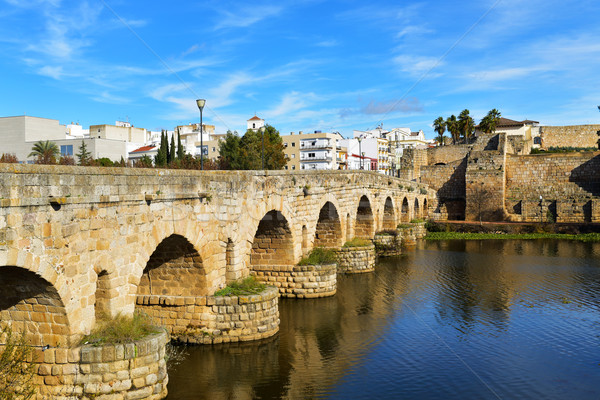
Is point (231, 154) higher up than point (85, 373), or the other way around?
point (231, 154)

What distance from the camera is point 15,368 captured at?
29.0ft

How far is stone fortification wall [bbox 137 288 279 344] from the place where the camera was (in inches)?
549

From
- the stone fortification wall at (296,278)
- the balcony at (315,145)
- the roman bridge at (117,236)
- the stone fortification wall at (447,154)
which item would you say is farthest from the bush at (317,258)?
the balcony at (315,145)

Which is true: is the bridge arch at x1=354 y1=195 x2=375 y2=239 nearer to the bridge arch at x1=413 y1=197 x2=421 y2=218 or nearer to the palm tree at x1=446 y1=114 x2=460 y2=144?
the bridge arch at x1=413 y1=197 x2=421 y2=218

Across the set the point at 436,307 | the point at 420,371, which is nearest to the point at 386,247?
the point at 436,307

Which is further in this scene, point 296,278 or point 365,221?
point 365,221

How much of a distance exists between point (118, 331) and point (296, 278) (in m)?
10.5

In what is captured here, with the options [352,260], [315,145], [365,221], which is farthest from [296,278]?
[315,145]

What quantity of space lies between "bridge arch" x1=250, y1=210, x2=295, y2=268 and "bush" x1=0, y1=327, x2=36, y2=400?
34.5ft

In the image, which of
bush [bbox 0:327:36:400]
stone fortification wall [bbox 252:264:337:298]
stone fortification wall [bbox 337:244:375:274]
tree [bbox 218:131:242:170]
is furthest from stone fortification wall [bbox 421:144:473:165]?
bush [bbox 0:327:36:400]

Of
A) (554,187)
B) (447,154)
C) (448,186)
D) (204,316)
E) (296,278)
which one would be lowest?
(204,316)

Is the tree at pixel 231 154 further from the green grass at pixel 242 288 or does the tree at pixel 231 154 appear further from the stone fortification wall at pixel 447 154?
the green grass at pixel 242 288

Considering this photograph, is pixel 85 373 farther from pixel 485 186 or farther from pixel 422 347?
pixel 485 186

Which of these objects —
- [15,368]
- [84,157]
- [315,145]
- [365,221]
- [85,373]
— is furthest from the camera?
[315,145]
